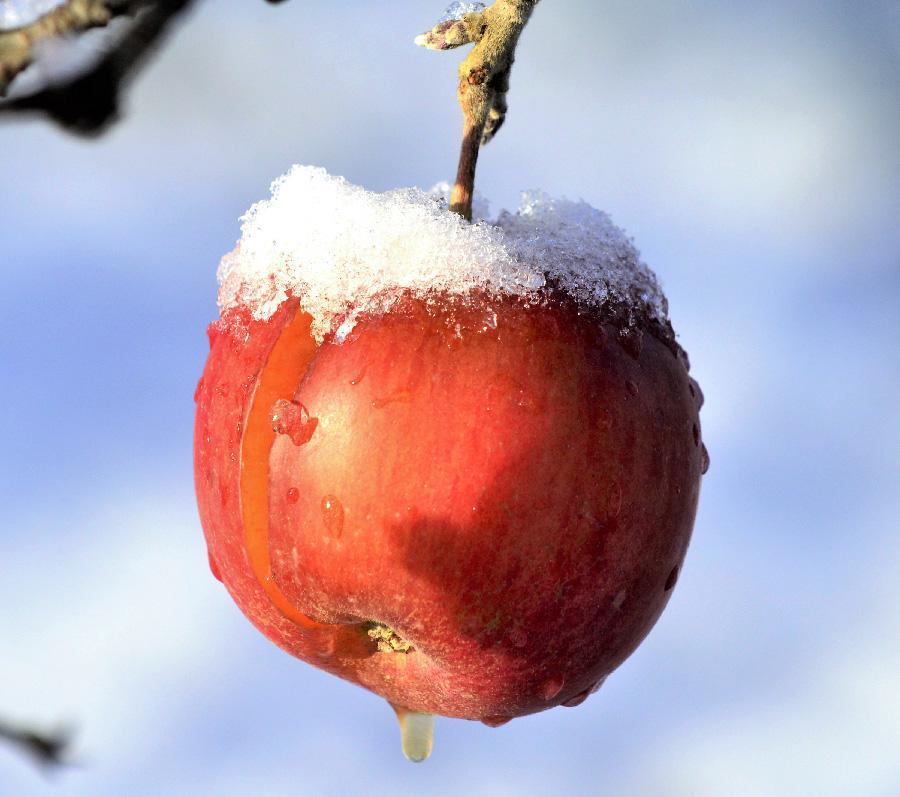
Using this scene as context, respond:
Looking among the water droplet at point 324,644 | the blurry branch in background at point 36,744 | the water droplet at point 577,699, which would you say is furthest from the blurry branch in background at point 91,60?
the water droplet at point 577,699

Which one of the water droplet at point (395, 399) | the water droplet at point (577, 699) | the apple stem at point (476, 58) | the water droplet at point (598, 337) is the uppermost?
the apple stem at point (476, 58)

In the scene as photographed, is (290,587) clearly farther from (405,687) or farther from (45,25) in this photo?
(45,25)

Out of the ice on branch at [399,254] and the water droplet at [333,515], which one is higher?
the ice on branch at [399,254]

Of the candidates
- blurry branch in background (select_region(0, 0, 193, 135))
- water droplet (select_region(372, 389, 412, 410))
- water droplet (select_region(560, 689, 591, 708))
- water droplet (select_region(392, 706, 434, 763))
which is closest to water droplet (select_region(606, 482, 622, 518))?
water droplet (select_region(372, 389, 412, 410))

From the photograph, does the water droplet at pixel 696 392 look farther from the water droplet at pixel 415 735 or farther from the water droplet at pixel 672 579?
the water droplet at pixel 415 735

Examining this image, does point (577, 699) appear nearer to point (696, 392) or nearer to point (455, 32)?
point (696, 392)

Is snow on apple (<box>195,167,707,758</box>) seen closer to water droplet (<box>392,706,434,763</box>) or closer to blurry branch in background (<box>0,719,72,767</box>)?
water droplet (<box>392,706,434,763</box>)


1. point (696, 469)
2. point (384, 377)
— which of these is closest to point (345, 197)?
point (384, 377)

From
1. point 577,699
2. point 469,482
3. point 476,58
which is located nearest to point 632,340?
point 469,482

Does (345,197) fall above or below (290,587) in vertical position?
above
